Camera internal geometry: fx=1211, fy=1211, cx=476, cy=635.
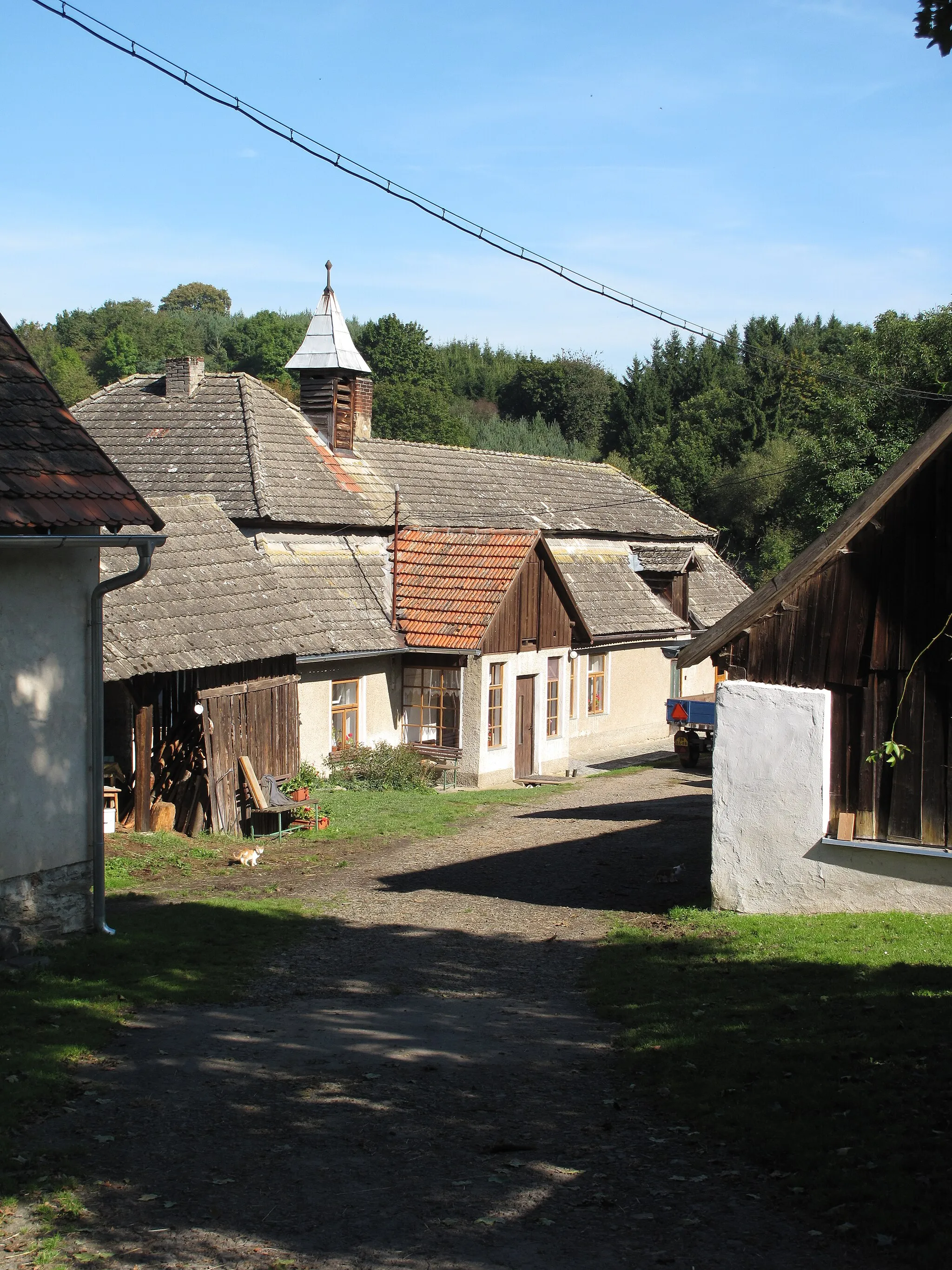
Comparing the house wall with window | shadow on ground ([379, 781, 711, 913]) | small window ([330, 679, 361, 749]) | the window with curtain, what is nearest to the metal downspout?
shadow on ground ([379, 781, 711, 913])

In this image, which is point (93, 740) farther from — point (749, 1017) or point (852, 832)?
point (852, 832)

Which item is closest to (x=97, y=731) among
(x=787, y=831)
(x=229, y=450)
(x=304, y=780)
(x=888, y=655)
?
(x=787, y=831)

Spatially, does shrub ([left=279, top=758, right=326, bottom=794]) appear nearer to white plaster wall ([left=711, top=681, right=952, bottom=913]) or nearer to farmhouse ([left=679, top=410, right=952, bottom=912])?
white plaster wall ([left=711, top=681, right=952, bottom=913])

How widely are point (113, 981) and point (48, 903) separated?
1000mm

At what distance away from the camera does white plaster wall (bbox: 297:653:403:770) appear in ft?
74.7

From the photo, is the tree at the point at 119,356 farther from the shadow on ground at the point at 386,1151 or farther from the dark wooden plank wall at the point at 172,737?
the shadow on ground at the point at 386,1151

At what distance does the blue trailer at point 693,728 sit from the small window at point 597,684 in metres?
3.07

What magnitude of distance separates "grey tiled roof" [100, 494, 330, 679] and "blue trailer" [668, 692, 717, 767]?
9814 mm

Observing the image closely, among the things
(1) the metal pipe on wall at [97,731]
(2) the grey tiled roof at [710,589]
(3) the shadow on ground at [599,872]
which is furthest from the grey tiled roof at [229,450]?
(1) the metal pipe on wall at [97,731]

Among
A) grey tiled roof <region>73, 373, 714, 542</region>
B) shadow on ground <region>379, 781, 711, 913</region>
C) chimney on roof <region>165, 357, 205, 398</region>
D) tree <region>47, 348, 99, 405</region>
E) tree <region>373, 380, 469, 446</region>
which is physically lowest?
shadow on ground <region>379, 781, 711, 913</region>

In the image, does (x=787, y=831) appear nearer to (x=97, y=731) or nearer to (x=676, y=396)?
(x=97, y=731)

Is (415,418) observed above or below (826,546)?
above

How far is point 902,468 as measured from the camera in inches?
462

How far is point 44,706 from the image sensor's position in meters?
9.85
